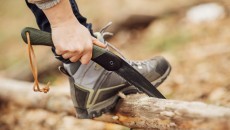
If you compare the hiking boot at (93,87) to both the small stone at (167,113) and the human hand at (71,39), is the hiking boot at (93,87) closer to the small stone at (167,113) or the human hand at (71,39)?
the small stone at (167,113)

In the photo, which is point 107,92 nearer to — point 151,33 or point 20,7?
point 151,33

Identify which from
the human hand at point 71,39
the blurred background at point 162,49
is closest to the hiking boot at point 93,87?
the human hand at point 71,39

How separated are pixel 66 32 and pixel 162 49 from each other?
3.78 m

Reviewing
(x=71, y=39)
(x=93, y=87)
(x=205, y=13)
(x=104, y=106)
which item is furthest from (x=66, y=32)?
(x=205, y=13)

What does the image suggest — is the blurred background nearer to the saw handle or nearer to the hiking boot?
the hiking boot

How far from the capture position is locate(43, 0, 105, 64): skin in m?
2.06

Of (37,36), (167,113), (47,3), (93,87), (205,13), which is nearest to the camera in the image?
(47,3)

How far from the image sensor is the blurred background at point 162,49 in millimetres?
4137

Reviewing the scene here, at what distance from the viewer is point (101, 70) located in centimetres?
266

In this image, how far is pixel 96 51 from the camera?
2.33m

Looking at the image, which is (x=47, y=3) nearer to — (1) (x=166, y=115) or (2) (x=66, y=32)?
(2) (x=66, y=32)

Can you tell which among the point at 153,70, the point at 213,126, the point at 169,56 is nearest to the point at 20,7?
the point at 169,56

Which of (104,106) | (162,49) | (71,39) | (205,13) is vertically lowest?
(104,106)

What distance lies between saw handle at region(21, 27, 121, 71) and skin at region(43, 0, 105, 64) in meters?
0.10
